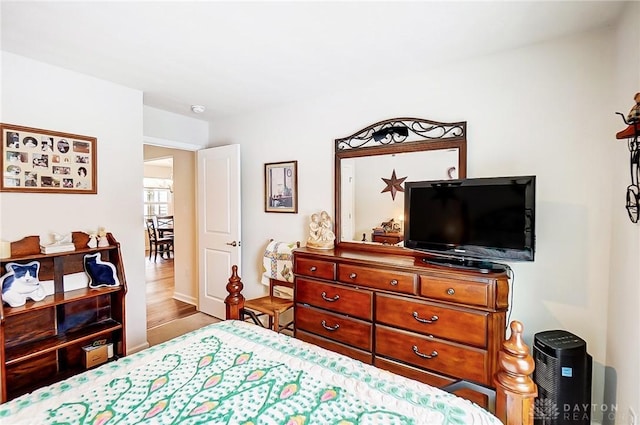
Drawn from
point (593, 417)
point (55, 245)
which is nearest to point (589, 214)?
point (593, 417)

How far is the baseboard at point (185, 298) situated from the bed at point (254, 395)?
3.02 metres

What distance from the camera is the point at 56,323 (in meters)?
2.35

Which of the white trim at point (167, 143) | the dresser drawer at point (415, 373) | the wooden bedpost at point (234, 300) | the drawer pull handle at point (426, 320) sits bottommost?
the dresser drawer at point (415, 373)

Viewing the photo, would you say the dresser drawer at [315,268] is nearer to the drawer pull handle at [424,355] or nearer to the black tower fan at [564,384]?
the drawer pull handle at [424,355]

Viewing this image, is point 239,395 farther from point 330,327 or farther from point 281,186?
point 281,186

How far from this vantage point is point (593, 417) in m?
1.90

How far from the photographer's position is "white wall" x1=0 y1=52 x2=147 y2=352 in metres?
2.21

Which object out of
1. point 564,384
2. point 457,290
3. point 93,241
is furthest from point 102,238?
point 564,384

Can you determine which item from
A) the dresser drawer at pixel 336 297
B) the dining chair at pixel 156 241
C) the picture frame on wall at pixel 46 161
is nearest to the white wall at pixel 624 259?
the dresser drawer at pixel 336 297

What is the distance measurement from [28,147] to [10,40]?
0.69 m

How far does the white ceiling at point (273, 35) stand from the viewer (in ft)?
5.48

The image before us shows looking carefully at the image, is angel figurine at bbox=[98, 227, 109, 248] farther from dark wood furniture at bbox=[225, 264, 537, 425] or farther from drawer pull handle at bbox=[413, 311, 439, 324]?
drawer pull handle at bbox=[413, 311, 439, 324]

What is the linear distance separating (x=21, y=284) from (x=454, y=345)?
2.82m

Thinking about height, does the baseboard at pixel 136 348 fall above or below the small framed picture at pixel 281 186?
below
